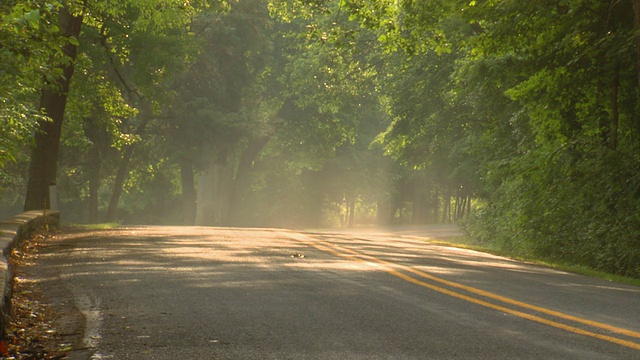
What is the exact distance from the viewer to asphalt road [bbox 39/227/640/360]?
18.9 ft

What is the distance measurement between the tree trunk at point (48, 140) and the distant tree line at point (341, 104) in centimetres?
6

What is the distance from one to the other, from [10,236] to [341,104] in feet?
98.9

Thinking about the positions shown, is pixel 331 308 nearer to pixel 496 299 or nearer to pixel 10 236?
pixel 496 299

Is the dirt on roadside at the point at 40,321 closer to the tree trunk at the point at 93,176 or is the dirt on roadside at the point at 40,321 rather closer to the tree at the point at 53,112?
the tree at the point at 53,112

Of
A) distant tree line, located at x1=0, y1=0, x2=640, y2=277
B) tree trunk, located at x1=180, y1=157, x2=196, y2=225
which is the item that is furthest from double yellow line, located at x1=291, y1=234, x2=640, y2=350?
tree trunk, located at x1=180, y1=157, x2=196, y2=225

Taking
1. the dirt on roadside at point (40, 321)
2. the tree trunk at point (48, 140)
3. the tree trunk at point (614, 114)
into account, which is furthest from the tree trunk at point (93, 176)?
the dirt on roadside at point (40, 321)

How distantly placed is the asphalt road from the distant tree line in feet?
8.95

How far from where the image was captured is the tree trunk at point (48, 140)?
73.8 ft

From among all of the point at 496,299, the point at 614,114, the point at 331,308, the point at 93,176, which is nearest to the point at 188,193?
the point at 93,176

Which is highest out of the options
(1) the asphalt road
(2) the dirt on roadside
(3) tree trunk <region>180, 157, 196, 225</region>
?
(3) tree trunk <region>180, 157, 196, 225</region>

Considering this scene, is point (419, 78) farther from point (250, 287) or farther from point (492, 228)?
point (250, 287)

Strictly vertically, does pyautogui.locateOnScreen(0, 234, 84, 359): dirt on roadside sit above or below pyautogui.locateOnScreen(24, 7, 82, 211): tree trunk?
below

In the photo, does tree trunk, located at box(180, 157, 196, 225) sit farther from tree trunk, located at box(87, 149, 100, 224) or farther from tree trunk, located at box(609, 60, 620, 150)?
tree trunk, located at box(609, 60, 620, 150)

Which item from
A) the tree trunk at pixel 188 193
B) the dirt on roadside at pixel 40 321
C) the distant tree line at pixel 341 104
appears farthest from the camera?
the tree trunk at pixel 188 193
